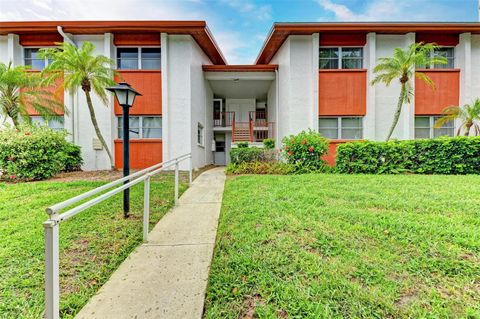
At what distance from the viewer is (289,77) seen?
10977 millimetres

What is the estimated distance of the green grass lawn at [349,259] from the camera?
1995mm

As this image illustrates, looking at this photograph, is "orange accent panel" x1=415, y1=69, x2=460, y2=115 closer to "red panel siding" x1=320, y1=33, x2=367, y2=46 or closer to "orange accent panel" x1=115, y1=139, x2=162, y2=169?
"red panel siding" x1=320, y1=33, x2=367, y2=46

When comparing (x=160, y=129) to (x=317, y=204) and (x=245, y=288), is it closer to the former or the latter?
(x=317, y=204)

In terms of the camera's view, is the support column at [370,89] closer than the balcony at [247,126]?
Yes

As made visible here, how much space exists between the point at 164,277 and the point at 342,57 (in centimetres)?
1205

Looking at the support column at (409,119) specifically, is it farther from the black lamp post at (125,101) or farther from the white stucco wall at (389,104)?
the black lamp post at (125,101)

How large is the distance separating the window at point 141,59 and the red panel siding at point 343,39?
783cm

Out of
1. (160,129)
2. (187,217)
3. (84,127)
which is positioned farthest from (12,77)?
(187,217)

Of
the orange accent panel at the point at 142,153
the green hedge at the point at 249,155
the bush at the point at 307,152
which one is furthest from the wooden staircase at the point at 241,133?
the orange accent panel at the point at 142,153

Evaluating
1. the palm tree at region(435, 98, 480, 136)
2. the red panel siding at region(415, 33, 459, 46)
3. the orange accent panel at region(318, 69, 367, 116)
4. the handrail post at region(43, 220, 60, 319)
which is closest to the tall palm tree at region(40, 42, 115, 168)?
the handrail post at region(43, 220, 60, 319)

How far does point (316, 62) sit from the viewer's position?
10.8 metres

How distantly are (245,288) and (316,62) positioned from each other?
430 inches

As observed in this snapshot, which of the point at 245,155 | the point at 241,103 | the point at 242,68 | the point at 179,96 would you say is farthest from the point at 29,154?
the point at 241,103

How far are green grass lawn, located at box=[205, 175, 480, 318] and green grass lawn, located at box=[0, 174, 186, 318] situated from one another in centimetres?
139
